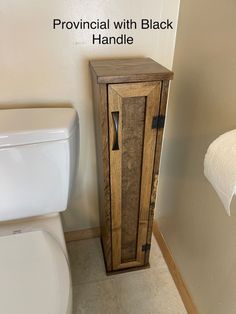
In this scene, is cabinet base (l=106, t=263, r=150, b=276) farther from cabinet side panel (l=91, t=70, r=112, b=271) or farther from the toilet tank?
the toilet tank

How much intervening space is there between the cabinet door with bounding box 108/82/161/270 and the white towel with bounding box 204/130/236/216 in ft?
0.96

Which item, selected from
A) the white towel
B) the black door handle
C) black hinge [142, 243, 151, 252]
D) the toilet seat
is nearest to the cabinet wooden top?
the black door handle

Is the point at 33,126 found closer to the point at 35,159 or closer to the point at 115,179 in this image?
the point at 35,159

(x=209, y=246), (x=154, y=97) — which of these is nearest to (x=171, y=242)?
(x=209, y=246)

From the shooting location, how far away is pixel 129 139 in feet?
2.72

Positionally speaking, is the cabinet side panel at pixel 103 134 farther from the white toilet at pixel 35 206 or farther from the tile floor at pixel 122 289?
the tile floor at pixel 122 289

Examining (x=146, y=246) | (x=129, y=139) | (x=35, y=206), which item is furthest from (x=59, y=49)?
(x=146, y=246)

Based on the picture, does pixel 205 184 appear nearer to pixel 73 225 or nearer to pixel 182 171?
pixel 182 171

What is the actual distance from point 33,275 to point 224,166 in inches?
23.8

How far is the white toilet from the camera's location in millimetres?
686

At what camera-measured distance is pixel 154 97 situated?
761mm

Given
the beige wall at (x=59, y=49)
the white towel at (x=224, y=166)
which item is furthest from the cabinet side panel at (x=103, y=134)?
the white towel at (x=224, y=166)

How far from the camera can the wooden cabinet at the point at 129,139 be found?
73 centimetres

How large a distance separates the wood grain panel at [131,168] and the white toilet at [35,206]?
0.19 m
